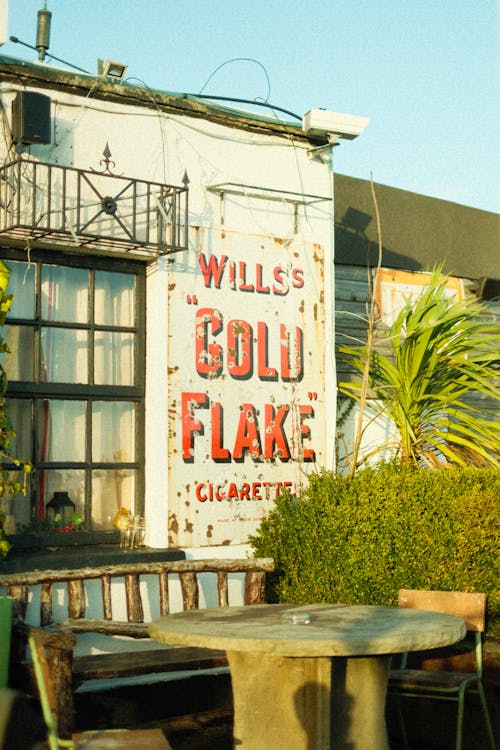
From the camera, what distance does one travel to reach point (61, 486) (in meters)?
6.04

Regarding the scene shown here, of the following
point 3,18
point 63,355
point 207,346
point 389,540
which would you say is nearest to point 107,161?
point 3,18

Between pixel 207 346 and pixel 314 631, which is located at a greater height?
pixel 207 346

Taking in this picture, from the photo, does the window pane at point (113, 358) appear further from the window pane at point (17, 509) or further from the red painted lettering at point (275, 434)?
the red painted lettering at point (275, 434)

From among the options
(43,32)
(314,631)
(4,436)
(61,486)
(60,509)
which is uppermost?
(43,32)

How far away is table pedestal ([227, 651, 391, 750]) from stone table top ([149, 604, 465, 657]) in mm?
170

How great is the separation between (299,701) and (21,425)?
8.85ft

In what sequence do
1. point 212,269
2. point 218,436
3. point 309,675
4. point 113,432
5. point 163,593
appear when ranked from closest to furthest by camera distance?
point 309,675 < point 163,593 < point 113,432 < point 218,436 < point 212,269

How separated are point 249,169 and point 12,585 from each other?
342cm

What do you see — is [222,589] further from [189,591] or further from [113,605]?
[113,605]

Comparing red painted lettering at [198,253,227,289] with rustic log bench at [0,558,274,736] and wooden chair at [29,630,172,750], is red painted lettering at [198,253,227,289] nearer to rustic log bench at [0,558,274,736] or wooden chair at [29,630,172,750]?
rustic log bench at [0,558,274,736]

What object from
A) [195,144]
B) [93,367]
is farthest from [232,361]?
[195,144]

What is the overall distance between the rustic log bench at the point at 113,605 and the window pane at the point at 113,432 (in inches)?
31.9

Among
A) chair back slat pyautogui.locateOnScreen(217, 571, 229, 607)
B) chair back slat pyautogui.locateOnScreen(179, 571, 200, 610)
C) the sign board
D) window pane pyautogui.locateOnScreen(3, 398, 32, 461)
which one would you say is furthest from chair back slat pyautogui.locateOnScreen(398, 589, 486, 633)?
the sign board

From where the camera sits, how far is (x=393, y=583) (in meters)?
5.90
